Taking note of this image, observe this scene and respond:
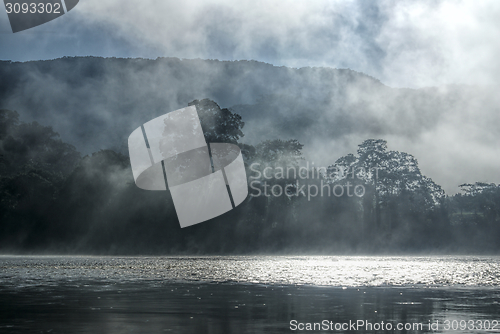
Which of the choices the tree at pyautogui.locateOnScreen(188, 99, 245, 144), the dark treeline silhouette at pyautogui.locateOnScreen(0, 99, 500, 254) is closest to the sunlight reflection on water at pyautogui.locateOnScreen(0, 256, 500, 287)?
the dark treeline silhouette at pyautogui.locateOnScreen(0, 99, 500, 254)

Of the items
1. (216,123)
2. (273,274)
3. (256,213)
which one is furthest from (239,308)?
(216,123)

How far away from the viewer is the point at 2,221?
9481 cm

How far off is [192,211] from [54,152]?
59.6 m

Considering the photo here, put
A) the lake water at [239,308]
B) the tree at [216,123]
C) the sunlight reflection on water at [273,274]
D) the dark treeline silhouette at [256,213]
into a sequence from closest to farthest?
the lake water at [239,308] → the sunlight reflection on water at [273,274] → the dark treeline silhouette at [256,213] → the tree at [216,123]

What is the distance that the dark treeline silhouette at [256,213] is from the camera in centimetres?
8925

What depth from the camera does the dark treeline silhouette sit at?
89.2 metres

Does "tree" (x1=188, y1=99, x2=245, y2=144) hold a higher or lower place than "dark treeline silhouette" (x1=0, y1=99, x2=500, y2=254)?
higher

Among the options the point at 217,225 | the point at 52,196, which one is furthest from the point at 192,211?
the point at 52,196

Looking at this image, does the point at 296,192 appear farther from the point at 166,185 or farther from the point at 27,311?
the point at 27,311

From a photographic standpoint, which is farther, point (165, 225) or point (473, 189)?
point (473, 189)

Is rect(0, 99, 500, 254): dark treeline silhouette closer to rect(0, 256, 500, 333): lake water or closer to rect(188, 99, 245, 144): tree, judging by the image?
rect(188, 99, 245, 144): tree

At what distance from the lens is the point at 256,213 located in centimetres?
9144

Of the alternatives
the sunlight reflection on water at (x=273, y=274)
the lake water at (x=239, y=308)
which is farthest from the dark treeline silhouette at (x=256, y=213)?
the lake water at (x=239, y=308)

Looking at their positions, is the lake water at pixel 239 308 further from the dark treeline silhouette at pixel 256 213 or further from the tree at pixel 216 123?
the tree at pixel 216 123
